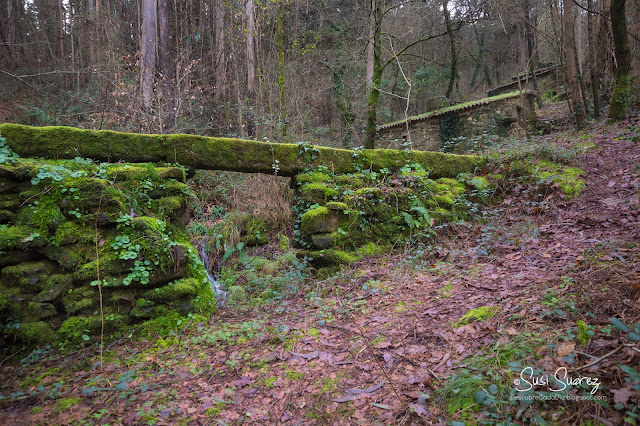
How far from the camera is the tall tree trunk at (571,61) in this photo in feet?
33.4

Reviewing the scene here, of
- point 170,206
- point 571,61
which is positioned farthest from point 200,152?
point 571,61

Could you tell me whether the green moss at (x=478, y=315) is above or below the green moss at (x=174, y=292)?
below

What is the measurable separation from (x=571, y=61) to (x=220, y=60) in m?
11.7

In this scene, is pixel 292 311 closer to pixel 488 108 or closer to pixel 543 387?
pixel 543 387

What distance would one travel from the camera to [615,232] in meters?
3.57

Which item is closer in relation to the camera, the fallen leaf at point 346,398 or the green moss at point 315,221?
the fallen leaf at point 346,398

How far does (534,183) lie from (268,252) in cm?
509

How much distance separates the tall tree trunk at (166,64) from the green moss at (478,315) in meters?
7.89

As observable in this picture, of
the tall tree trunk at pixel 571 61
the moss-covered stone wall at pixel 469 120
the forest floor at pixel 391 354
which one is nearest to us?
the forest floor at pixel 391 354

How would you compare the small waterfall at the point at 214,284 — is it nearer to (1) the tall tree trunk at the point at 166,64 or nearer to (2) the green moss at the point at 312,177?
(2) the green moss at the point at 312,177

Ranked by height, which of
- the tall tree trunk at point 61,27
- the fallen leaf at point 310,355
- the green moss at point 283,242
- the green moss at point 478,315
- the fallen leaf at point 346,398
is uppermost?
the tall tree trunk at point 61,27

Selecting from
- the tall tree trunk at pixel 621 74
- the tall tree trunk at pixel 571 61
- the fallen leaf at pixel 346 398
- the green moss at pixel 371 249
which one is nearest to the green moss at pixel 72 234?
the fallen leaf at pixel 346 398

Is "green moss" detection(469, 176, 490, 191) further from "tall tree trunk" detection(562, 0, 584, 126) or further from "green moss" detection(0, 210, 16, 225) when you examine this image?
"green moss" detection(0, 210, 16, 225)

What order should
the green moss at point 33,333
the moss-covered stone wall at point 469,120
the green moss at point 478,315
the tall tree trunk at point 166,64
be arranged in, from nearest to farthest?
the green moss at point 478,315 < the green moss at point 33,333 < the tall tree trunk at point 166,64 < the moss-covered stone wall at point 469,120
